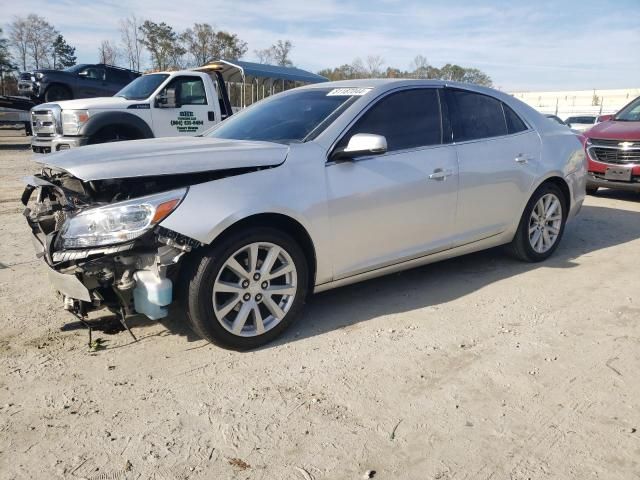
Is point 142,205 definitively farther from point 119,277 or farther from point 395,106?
point 395,106

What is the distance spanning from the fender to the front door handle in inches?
254

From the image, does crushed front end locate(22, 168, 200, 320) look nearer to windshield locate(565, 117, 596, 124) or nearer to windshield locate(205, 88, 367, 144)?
windshield locate(205, 88, 367, 144)

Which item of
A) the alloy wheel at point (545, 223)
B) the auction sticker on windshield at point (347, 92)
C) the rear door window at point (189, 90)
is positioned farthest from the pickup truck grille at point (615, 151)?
the rear door window at point (189, 90)

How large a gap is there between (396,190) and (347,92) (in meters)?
0.88

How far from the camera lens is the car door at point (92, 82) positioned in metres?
16.1

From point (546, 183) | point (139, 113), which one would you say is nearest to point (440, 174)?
point (546, 183)

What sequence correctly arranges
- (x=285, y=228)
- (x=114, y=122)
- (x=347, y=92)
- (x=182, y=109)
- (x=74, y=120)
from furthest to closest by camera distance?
(x=182, y=109)
(x=74, y=120)
(x=114, y=122)
(x=347, y=92)
(x=285, y=228)

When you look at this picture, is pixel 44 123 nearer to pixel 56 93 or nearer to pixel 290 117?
pixel 290 117

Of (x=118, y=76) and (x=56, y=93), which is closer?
(x=56, y=93)

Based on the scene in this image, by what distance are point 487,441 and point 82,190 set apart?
273 centimetres

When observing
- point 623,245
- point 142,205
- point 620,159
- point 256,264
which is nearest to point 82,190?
point 142,205

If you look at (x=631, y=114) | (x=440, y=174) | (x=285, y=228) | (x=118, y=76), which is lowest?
(x=285, y=228)

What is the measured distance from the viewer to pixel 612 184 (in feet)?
27.8

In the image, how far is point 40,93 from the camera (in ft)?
52.3
